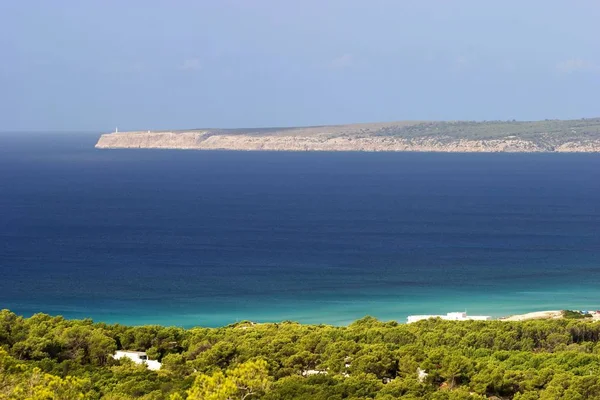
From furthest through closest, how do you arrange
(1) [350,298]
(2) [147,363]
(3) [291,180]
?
(3) [291,180], (1) [350,298], (2) [147,363]

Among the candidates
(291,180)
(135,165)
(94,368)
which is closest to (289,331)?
(94,368)

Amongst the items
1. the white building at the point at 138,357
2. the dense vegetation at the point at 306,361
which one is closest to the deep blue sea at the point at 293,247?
the dense vegetation at the point at 306,361

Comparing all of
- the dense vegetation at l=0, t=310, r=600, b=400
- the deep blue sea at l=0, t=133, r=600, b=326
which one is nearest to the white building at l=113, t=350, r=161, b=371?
the dense vegetation at l=0, t=310, r=600, b=400

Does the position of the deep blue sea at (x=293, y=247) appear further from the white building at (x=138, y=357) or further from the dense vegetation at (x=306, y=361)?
the white building at (x=138, y=357)

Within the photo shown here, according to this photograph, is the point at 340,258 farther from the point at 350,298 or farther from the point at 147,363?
the point at 147,363

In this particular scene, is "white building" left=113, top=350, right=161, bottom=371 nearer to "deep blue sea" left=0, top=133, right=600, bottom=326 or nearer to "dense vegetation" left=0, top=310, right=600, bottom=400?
"dense vegetation" left=0, top=310, right=600, bottom=400

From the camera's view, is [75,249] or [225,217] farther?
[225,217]
